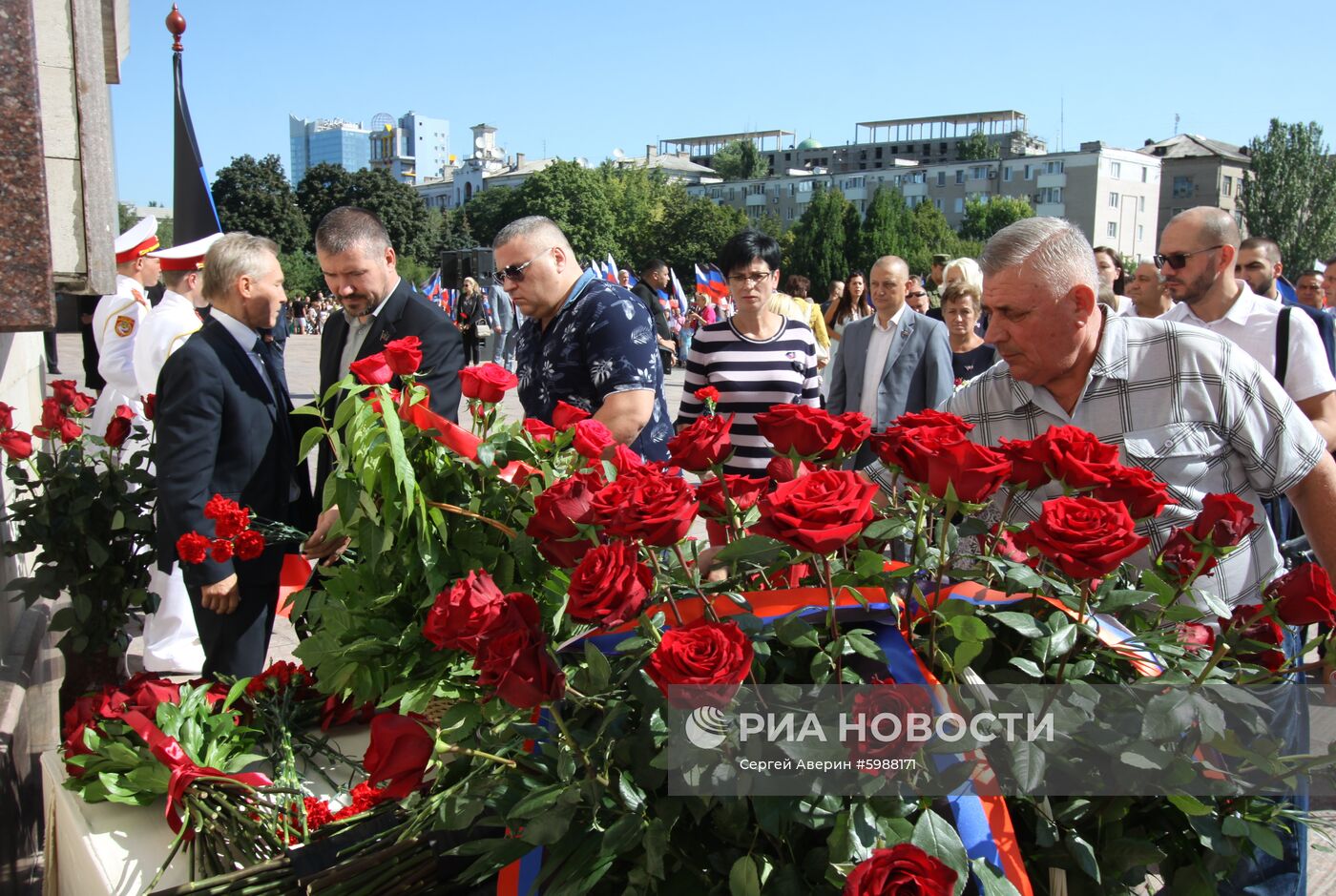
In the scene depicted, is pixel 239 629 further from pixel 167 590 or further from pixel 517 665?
pixel 517 665

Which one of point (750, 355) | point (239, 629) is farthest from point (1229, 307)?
point (239, 629)

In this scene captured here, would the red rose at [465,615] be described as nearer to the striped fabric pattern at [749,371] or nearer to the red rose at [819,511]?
the red rose at [819,511]

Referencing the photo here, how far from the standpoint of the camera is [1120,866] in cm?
114

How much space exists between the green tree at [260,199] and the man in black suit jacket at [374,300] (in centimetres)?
5725

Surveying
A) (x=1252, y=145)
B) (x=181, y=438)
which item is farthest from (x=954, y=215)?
(x=181, y=438)

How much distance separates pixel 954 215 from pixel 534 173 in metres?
45.6

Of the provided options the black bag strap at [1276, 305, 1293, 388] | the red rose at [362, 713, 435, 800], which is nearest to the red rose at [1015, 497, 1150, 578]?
the red rose at [362, 713, 435, 800]

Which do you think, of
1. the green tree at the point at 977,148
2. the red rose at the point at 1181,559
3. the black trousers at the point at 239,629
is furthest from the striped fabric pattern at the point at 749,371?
the green tree at the point at 977,148

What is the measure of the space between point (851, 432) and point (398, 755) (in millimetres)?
685

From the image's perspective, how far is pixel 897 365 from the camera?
18.0ft

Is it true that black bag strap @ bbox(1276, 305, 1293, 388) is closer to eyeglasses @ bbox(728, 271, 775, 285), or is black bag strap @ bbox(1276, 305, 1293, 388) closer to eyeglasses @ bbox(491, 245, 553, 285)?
eyeglasses @ bbox(728, 271, 775, 285)

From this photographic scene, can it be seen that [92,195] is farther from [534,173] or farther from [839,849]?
[534,173]

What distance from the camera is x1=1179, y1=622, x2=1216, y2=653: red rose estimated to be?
49.7 inches

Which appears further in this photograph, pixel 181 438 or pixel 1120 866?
pixel 181 438
